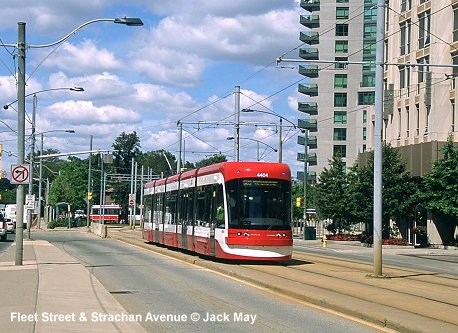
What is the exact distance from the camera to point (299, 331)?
40.2ft

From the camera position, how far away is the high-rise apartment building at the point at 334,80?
104m

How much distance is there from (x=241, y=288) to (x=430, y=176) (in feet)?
99.2

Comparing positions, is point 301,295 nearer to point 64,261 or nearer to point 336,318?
point 336,318

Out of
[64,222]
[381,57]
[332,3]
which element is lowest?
[64,222]

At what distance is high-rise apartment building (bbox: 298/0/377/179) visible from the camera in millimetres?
103500

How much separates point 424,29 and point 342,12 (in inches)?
2063

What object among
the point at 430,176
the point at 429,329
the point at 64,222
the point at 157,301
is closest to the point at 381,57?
the point at 157,301

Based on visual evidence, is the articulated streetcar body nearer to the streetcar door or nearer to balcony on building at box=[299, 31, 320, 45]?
the streetcar door

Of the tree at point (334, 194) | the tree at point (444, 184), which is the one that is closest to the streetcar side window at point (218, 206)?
the tree at point (444, 184)

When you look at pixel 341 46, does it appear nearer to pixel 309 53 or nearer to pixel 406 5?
pixel 309 53

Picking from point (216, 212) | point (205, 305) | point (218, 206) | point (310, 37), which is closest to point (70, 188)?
point (310, 37)

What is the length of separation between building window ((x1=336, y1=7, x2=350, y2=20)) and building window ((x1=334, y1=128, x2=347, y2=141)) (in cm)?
1492

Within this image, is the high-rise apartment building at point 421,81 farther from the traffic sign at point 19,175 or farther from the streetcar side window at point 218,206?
the traffic sign at point 19,175

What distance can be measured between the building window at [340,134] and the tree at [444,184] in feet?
192
